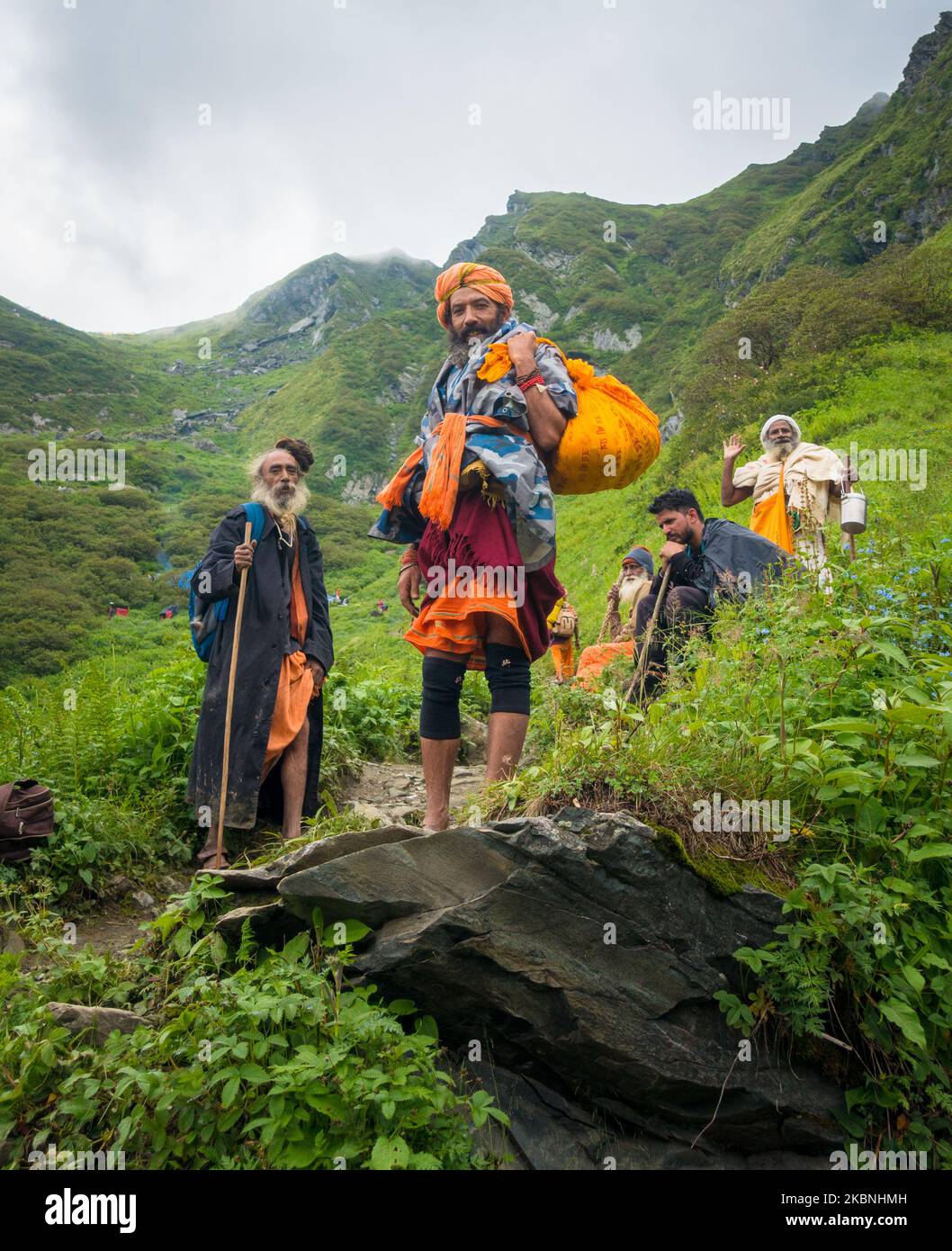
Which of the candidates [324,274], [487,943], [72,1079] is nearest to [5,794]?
[72,1079]

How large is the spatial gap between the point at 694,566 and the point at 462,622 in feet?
10.9

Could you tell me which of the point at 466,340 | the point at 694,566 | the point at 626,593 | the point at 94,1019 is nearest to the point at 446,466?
the point at 466,340

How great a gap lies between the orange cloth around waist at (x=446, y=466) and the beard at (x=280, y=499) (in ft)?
6.25

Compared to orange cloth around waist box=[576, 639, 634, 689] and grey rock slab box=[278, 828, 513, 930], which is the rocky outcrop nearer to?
grey rock slab box=[278, 828, 513, 930]

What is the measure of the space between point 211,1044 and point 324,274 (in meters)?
159

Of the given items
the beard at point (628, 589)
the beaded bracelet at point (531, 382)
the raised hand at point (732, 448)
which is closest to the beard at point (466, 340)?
the beaded bracelet at point (531, 382)

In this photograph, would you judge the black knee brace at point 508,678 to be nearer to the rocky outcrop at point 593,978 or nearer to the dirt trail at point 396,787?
the rocky outcrop at point 593,978

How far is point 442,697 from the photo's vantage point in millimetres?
3291

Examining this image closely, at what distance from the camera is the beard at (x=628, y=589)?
26.7 feet

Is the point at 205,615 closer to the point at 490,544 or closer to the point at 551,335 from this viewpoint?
the point at 490,544

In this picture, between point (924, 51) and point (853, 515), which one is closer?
point (853, 515)

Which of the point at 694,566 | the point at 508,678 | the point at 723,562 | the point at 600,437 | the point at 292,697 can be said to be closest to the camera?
the point at 508,678

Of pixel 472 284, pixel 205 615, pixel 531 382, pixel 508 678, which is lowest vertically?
pixel 508 678
